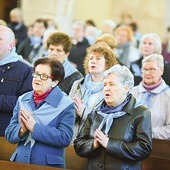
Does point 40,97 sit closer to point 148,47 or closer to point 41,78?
point 41,78

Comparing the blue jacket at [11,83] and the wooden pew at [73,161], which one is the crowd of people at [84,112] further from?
the wooden pew at [73,161]

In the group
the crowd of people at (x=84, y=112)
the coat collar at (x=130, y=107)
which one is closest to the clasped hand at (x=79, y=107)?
the crowd of people at (x=84, y=112)

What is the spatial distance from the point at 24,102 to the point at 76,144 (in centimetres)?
58

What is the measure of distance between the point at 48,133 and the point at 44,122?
150 millimetres

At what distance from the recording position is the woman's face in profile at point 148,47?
835 centimetres

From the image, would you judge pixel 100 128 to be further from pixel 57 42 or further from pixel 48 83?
pixel 57 42

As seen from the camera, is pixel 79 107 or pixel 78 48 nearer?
pixel 79 107

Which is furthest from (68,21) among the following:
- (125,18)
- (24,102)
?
(24,102)

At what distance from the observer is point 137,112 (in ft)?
17.7

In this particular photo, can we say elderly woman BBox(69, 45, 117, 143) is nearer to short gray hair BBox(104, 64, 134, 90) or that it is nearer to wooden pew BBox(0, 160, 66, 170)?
short gray hair BBox(104, 64, 134, 90)

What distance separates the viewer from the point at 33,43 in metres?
10.8

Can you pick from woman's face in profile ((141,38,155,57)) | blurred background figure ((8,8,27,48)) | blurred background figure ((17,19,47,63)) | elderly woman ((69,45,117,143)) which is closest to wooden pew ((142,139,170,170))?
elderly woman ((69,45,117,143))

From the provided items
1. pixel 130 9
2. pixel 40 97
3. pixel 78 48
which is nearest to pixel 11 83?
pixel 40 97

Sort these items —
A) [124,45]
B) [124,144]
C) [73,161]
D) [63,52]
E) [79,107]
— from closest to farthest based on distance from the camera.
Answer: [124,144]
[73,161]
[79,107]
[63,52]
[124,45]
